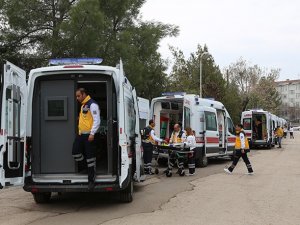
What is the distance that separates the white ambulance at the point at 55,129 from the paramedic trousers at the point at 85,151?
11.7 inches

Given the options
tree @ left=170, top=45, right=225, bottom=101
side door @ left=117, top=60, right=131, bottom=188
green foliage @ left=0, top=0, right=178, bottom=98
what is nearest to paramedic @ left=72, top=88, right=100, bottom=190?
side door @ left=117, top=60, right=131, bottom=188

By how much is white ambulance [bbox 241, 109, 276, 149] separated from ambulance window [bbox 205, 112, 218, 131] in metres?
13.3

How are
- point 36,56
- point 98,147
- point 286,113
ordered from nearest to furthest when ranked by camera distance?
point 98,147 → point 36,56 → point 286,113

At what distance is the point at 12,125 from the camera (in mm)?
7770

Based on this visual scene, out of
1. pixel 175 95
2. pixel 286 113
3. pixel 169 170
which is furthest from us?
pixel 286 113

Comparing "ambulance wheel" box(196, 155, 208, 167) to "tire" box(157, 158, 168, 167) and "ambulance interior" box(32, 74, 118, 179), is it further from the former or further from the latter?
"ambulance interior" box(32, 74, 118, 179)

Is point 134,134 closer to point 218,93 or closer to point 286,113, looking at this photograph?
point 218,93

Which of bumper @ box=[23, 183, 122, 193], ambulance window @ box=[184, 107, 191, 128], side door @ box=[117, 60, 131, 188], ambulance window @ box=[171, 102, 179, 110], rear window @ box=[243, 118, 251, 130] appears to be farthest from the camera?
rear window @ box=[243, 118, 251, 130]

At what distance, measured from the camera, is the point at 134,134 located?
10031mm

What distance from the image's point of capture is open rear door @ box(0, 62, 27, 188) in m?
7.47

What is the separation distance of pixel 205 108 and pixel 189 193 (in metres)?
7.28

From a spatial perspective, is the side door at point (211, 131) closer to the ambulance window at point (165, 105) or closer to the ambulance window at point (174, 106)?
the ambulance window at point (174, 106)

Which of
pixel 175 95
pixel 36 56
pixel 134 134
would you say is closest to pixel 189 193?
pixel 134 134

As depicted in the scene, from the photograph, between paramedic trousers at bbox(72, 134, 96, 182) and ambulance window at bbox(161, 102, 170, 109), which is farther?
ambulance window at bbox(161, 102, 170, 109)
